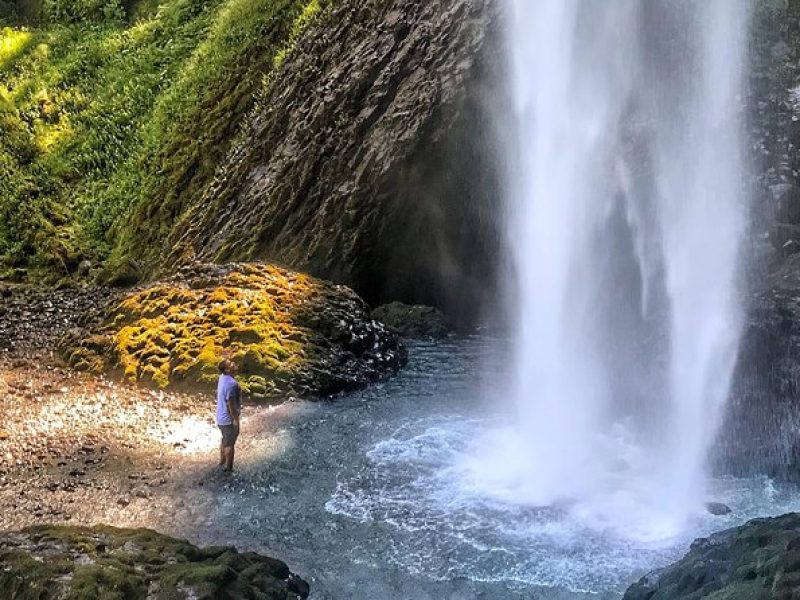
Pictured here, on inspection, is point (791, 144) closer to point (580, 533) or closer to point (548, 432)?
point (548, 432)

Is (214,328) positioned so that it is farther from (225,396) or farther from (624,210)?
(624,210)

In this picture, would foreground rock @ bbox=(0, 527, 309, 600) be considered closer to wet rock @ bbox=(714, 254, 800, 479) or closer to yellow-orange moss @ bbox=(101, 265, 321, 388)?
yellow-orange moss @ bbox=(101, 265, 321, 388)

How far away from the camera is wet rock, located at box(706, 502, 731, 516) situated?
9.30 metres

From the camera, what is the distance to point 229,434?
10.5m

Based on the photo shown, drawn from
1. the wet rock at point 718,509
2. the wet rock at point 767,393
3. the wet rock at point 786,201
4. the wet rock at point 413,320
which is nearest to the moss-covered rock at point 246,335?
the wet rock at point 413,320

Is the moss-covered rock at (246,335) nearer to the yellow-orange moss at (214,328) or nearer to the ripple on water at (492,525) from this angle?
the yellow-orange moss at (214,328)

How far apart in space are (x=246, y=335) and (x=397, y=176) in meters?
5.94

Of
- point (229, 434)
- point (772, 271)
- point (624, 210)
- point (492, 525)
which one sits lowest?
point (492, 525)

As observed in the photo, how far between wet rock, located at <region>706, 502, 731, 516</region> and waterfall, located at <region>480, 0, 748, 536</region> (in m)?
2.54

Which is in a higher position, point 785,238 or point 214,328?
point 785,238

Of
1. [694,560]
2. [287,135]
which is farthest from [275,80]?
[694,560]

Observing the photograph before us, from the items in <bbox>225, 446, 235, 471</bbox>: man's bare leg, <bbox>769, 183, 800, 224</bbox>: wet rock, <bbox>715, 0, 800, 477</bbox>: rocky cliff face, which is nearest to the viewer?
<bbox>225, 446, 235, 471</bbox>: man's bare leg

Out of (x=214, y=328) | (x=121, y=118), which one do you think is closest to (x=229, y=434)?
(x=214, y=328)

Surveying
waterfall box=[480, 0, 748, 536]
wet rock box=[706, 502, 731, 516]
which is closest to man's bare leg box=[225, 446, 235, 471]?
waterfall box=[480, 0, 748, 536]
